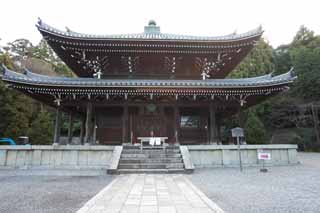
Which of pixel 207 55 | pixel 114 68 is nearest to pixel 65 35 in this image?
pixel 114 68

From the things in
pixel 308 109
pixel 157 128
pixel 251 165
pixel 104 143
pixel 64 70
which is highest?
pixel 64 70

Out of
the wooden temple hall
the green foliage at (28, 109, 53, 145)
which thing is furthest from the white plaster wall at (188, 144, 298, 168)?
the green foliage at (28, 109, 53, 145)

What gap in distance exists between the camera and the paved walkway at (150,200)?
391 cm

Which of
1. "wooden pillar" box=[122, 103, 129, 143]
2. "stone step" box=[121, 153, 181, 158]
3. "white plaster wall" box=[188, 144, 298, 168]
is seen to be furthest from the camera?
"wooden pillar" box=[122, 103, 129, 143]

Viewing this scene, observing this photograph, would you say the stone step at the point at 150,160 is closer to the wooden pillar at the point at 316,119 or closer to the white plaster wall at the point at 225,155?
the white plaster wall at the point at 225,155

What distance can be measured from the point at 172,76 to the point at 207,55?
2.92 m

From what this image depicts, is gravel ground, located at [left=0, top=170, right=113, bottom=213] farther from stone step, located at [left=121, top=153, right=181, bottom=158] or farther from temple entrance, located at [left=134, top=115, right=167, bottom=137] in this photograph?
temple entrance, located at [left=134, top=115, right=167, bottom=137]

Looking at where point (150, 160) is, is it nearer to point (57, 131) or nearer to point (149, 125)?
point (149, 125)

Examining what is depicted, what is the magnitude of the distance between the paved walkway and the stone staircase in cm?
274

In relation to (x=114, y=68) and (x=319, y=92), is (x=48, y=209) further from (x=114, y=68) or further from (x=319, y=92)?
(x=319, y=92)

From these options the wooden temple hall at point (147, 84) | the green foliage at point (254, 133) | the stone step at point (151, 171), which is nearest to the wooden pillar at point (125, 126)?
the wooden temple hall at point (147, 84)

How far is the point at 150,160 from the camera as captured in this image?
→ 9555 millimetres

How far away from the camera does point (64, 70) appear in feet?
114

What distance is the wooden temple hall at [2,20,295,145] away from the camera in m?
10.9
